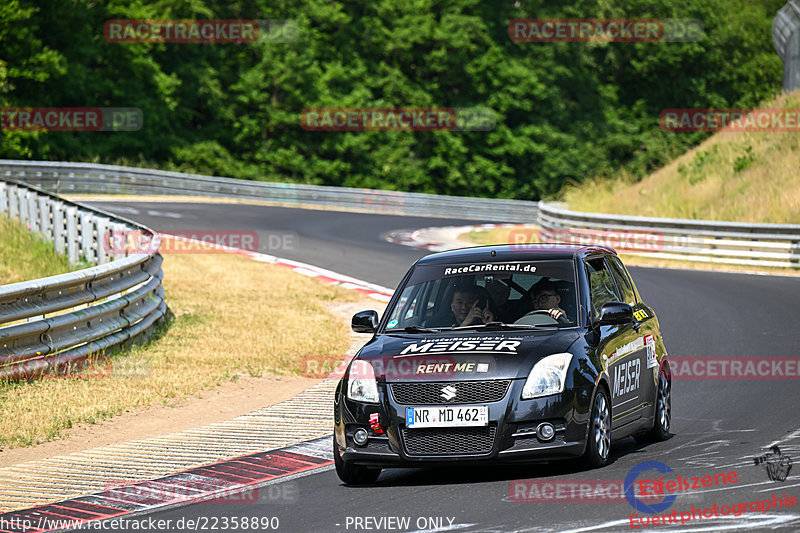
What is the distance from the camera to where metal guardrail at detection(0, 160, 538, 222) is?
40250 mm

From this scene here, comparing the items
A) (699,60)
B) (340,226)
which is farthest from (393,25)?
(340,226)

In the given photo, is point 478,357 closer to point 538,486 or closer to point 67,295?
point 538,486

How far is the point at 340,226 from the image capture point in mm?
34312

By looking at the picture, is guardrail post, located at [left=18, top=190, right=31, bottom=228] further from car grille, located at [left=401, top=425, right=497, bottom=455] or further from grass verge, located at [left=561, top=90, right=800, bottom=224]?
grass verge, located at [left=561, top=90, right=800, bottom=224]

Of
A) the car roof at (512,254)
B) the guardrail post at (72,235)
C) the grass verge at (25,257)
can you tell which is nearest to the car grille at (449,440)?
the car roof at (512,254)

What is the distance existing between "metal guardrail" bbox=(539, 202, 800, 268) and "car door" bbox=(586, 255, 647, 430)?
52.0ft

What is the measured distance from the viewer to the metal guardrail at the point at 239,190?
40.2 meters

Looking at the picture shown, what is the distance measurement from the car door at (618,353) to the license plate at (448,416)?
122 cm

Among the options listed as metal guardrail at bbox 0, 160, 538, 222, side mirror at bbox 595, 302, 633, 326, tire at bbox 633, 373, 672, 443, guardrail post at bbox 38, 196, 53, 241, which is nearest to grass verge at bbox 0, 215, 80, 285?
guardrail post at bbox 38, 196, 53, 241

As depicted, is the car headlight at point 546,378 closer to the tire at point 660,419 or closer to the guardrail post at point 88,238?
the tire at point 660,419

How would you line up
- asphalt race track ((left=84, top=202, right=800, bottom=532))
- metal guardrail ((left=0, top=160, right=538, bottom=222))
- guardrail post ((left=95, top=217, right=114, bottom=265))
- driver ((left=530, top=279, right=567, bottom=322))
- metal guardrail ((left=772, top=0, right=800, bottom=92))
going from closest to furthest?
asphalt race track ((left=84, top=202, right=800, bottom=532))
driver ((left=530, top=279, right=567, bottom=322))
guardrail post ((left=95, top=217, right=114, bottom=265))
metal guardrail ((left=772, top=0, right=800, bottom=92))
metal guardrail ((left=0, top=160, right=538, bottom=222))

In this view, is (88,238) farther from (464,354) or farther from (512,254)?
(464,354)

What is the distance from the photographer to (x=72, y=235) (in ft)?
59.1

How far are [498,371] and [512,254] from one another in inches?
66.2
